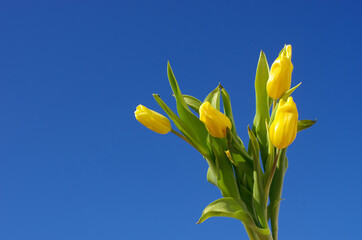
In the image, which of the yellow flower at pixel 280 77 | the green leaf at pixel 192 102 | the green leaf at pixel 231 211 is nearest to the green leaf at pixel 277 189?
the green leaf at pixel 231 211

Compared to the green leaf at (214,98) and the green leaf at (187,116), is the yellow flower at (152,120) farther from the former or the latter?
the green leaf at (214,98)

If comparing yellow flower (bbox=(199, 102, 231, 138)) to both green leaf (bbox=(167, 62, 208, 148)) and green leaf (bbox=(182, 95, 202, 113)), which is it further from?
green leaf (bbox=(182, 95, 202, 113))

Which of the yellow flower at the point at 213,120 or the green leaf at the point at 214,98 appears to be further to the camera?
the green leaf at the point at 214,98

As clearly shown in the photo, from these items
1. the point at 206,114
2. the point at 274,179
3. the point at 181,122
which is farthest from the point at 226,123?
the point at 274,179

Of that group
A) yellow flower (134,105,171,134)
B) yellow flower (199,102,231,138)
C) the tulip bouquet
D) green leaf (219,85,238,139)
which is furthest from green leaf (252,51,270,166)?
yellow flower (134,105,171,134)

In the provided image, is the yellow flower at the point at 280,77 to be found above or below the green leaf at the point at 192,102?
below

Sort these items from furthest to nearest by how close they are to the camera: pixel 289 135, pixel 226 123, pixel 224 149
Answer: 1. pixel 224 149
2. pixel 226 123
3. pixel 289 135

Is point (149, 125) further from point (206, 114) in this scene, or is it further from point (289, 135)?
point (289, 135)
